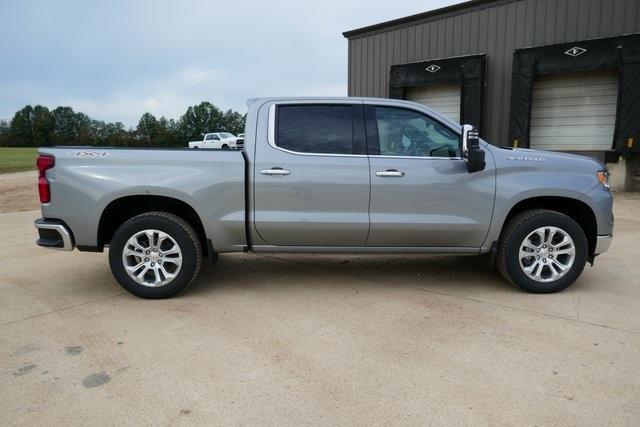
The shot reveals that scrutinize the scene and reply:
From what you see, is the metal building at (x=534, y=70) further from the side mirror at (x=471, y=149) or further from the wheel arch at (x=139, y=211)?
the wheel arch at (x=139, y=211)

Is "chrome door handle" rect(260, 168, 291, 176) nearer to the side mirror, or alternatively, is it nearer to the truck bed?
the truck bed

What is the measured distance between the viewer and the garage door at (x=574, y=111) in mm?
11570

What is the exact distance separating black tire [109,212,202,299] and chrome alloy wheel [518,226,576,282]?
304cm

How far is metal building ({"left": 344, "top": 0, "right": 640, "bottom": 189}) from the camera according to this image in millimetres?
10961

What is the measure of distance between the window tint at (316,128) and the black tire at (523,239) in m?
1.70

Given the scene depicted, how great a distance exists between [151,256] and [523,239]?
11.2 feet

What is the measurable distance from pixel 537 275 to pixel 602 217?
2.68 ft

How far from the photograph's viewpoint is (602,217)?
459 centimetres

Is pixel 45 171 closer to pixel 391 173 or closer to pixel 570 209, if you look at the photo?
pixel 391 173

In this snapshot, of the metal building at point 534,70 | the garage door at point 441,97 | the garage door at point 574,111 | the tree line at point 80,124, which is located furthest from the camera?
the tree line at point 80,124

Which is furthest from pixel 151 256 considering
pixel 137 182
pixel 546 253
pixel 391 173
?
pixel 546 253

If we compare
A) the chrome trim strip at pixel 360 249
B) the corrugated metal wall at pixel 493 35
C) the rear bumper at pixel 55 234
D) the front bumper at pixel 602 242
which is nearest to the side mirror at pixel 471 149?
the chrome trim strip at pixel 360 249

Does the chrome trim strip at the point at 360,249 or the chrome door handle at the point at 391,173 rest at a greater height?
the chrome door handle at the point at 391,173

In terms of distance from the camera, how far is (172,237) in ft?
14.4
